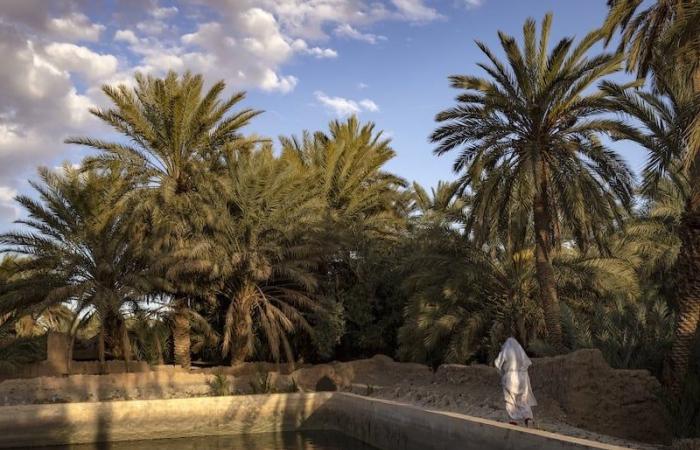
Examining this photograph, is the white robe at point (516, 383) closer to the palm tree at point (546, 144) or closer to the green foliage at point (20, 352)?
the palm tree at point (546, 144)

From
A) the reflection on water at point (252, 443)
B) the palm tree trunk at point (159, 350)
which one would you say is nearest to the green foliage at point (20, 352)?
the palm tree trunk at point (159, 350)

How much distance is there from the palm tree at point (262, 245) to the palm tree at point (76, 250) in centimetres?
277

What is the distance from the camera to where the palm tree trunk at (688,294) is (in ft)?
37.9

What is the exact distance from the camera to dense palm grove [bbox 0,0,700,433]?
14852 mm

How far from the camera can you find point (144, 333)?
22.0 meters

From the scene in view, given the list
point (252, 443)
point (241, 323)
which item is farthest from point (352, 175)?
point (252, 443)

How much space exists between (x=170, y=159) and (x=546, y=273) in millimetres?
12327

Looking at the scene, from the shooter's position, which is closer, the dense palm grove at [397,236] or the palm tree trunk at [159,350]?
Answer: the dense palm grove at [397,236]

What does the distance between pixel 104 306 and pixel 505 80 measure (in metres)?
12.2

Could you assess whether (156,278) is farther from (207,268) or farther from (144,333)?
(144,333)

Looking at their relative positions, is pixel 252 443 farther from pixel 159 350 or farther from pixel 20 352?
pixel 20 352

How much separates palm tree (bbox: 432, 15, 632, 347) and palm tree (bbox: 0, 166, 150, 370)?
33.4ft

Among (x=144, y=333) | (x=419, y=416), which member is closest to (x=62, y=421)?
(x=144, y=333)

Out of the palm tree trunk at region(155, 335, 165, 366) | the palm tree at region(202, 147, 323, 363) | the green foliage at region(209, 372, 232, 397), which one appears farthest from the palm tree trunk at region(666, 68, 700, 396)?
the palm tree trunk at region(155, 335, 165, 366)
